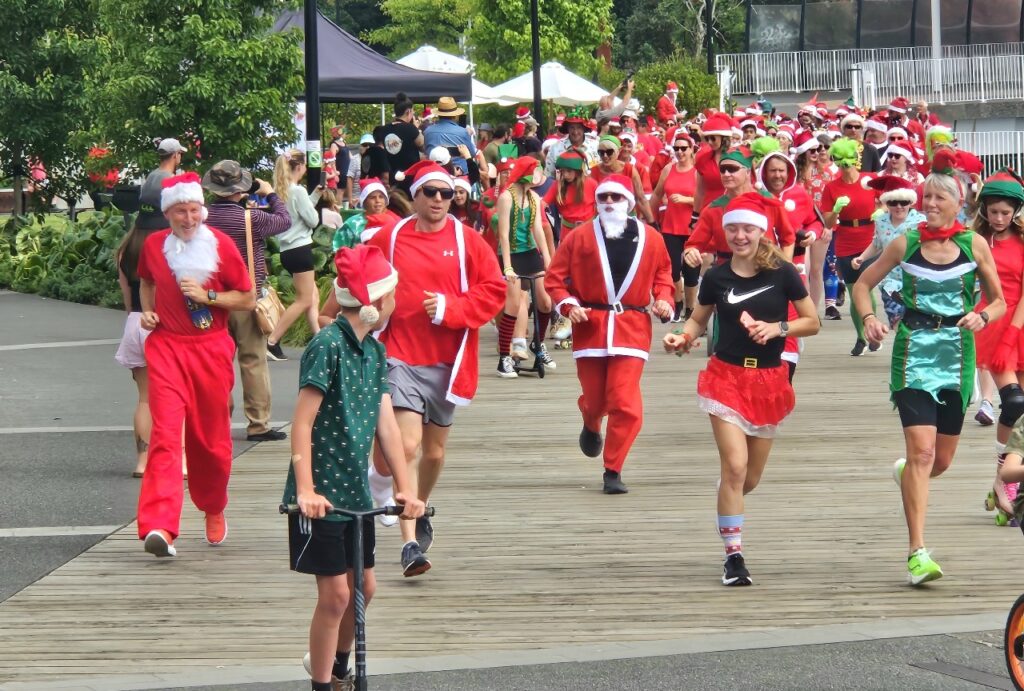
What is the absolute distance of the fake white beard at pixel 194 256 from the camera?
343 inches

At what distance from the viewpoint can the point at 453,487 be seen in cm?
1058

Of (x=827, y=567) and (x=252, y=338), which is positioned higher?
(x=252, y=338)

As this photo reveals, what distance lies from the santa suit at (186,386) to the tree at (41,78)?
16161 mm

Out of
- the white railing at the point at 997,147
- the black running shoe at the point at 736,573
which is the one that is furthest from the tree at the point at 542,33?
the black running shoe at the point at 736,573

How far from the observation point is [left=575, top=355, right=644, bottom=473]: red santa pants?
10289mm

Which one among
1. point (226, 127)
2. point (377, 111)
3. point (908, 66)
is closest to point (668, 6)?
point (908, 66)

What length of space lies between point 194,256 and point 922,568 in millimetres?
3863

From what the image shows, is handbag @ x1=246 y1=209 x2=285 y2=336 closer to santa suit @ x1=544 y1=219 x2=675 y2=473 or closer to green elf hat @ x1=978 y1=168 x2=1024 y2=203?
santa suit @ x1=544 y1=219 x2=675 y2=473

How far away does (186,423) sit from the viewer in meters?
8.89

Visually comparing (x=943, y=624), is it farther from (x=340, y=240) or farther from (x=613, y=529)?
(x=340, y=240)

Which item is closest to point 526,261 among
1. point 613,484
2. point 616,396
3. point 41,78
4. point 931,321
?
point 616,396

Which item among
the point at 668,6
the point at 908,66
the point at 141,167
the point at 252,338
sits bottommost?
the point at 252,338

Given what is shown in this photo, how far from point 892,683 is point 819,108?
24060 mm

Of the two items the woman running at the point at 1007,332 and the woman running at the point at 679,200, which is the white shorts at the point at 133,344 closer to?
the woman running at the point at 1007,332
